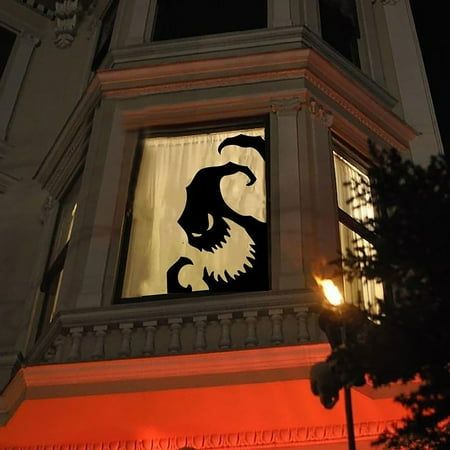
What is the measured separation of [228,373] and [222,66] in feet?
14.0

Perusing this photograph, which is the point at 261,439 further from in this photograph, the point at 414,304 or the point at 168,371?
the point at 414,304

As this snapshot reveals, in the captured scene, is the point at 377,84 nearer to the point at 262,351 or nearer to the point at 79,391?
the point at 262,351

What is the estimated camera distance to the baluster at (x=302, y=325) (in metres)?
6.91

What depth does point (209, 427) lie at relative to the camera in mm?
7086

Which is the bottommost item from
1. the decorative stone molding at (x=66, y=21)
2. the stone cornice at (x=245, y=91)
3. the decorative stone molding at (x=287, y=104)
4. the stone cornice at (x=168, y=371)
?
the stone cornice at (x=168, y=371)

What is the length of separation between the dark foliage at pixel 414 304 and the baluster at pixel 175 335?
2885mm

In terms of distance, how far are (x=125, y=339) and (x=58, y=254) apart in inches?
109

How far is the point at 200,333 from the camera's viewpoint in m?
7.14

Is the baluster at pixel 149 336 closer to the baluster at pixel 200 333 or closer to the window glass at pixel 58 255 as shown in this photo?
the baluster at pixel 200 333

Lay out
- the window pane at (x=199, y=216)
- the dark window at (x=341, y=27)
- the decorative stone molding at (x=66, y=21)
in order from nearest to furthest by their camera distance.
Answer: the window pane at (x=199, y=216)
the dark window at (x=341, y=27)
the decorative stone molding at (x=66, y=21)

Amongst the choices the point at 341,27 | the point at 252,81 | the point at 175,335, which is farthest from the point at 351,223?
the point at 341,27

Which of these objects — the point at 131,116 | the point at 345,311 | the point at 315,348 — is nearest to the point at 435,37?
the point at 131,116

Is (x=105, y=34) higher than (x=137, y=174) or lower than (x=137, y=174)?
higher

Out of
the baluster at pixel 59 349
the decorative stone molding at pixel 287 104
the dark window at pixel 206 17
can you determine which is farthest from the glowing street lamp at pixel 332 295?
the dark window at pixel 206 17
